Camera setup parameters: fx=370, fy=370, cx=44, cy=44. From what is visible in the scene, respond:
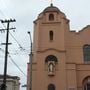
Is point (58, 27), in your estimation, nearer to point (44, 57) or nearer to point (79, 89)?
point (44, 57)

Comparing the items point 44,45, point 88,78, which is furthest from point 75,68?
point 44,45

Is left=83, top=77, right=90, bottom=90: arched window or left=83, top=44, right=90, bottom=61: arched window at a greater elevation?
left=83, top=44, right=90, bottom=61: arched window

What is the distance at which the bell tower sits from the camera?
4562cm

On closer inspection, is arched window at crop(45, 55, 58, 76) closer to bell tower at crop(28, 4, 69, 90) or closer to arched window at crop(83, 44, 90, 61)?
bell tower at crop(28, 4, 69, 90)

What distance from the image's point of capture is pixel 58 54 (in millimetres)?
46688

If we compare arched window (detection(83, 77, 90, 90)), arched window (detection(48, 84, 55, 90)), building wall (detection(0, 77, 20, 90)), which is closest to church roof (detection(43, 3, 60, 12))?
arched window (detection(83, 77, 90, 90))

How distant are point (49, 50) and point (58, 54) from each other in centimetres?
128

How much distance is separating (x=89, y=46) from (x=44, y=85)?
8.04 m

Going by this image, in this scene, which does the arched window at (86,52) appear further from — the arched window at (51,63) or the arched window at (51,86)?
the arched window at (51,86)

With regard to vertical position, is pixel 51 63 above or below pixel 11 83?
above

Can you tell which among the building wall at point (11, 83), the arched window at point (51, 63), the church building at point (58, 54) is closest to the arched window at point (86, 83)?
the church building at point (58, 54)

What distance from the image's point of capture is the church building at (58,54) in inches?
1796

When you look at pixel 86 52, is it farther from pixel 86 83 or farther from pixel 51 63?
pixel 51 63

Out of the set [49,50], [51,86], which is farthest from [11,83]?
[51,86]
